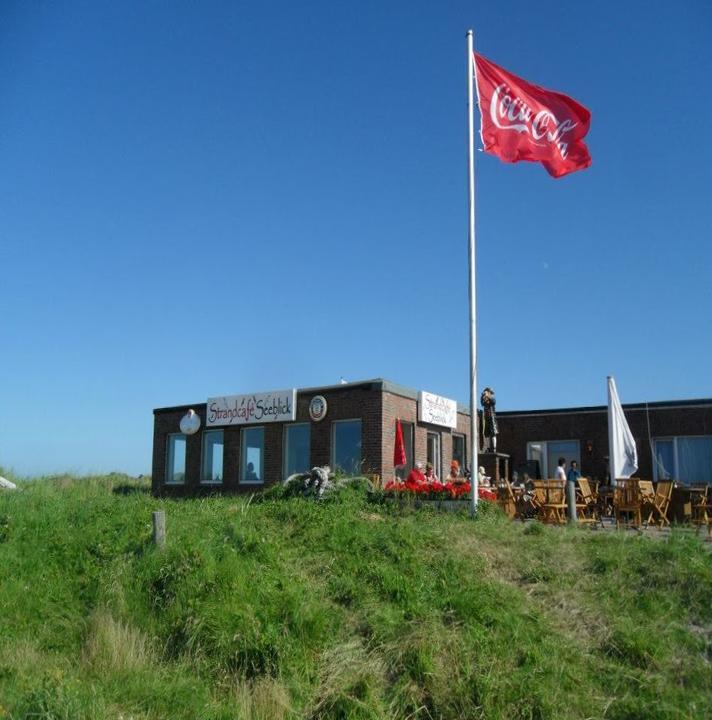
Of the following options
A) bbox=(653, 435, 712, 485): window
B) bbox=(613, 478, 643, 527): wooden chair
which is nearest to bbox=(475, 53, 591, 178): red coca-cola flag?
bbox=(613, 478, 643, 527): wooden chair

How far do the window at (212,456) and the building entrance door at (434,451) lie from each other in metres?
6.46

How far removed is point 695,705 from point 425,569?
3.69 meters

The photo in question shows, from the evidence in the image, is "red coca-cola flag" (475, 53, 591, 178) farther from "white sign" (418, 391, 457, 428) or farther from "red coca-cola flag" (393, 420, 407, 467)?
"white sign" (418, 391, 457, 428)

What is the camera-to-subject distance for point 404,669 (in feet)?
28.0

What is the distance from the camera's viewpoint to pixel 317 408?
2258cm

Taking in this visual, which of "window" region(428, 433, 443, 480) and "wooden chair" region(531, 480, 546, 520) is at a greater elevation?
"window" region(428, 433, 443, 480)

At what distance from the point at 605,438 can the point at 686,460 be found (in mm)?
2446

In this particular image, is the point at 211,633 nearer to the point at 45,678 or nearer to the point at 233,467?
the point at 45,678

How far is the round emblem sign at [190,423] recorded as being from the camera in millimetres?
25531

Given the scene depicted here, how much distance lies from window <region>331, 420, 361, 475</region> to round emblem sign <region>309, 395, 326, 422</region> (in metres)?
0.43

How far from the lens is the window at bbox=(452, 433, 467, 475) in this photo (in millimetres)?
25312

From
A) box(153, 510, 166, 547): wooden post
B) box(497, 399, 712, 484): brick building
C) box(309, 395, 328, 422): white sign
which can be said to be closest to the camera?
box(153, 510, 166, 547): wooden post

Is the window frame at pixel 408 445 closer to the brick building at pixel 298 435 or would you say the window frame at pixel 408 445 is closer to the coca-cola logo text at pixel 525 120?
the brick building at pixel 298 435

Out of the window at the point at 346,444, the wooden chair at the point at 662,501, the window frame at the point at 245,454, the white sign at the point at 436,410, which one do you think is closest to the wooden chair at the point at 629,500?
the wooden chair at the point at 662,501
